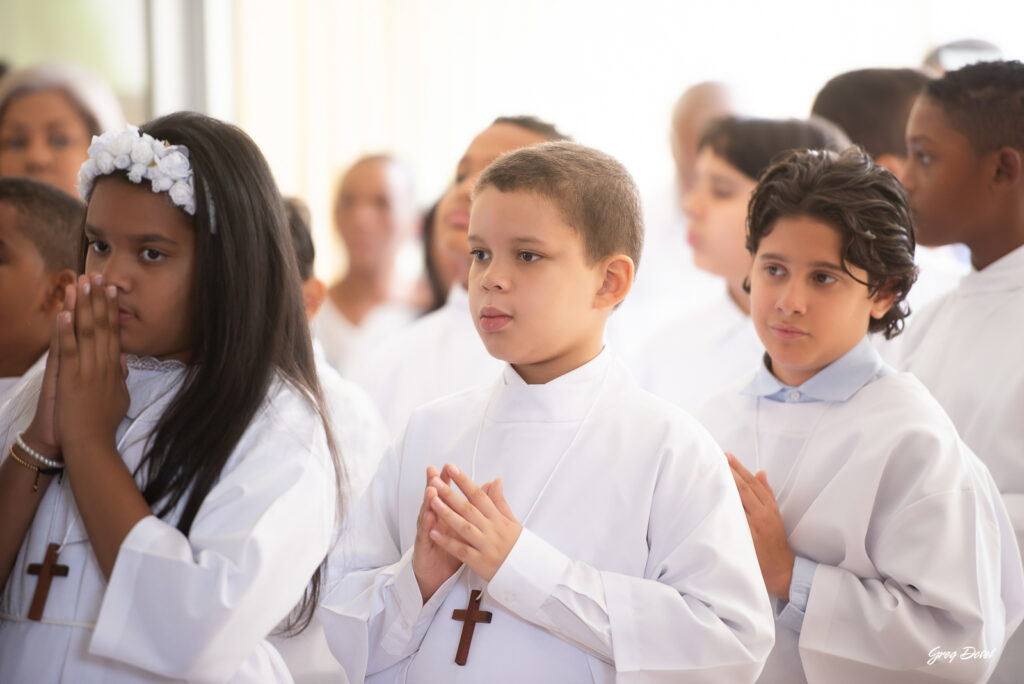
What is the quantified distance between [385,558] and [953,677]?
4.05 ft

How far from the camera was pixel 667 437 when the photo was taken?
2057 mm

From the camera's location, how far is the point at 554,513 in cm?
206

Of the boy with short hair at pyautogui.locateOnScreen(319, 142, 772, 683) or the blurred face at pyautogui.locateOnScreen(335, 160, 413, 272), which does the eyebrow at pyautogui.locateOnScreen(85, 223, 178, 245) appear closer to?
the boy with short hair at pyautogui.locateOnScreen(319, 142, 772, 683)

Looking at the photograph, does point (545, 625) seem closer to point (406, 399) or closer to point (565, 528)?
point (565, 528)

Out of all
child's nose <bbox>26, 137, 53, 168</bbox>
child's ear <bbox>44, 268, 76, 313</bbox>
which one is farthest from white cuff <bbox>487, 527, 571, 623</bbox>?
child's nose <bbox>26, 137, 53, 168</bbox>

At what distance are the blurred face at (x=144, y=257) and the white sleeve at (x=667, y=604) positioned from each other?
78 cm

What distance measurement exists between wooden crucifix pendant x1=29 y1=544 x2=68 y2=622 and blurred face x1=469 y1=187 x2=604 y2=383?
2.87ft

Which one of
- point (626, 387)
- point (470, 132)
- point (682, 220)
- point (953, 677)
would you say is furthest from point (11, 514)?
point (470, 132)

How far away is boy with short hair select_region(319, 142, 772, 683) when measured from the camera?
1916mm

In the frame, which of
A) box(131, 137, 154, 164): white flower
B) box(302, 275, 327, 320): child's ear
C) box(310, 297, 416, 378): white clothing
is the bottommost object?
box(310, 297, 416, 378): white clothing

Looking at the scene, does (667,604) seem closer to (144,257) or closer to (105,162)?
(144,257)

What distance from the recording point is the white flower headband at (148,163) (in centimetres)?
191

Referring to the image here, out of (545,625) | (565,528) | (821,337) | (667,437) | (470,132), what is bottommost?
(545,625)

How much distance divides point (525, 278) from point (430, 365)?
6.06ft
